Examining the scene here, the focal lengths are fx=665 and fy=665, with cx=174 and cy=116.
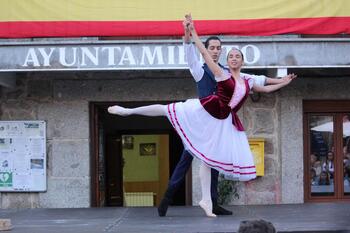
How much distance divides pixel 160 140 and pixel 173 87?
330cm

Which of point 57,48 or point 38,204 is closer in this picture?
point 57,48

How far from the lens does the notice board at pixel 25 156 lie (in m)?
9.88

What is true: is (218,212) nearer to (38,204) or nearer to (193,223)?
(193,223)

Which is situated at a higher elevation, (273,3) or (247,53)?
(273,3)

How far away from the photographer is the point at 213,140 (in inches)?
270

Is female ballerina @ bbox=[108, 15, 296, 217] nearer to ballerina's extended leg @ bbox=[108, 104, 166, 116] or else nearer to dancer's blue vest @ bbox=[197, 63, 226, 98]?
ballerina's extended leg @ bbox=[108, 104, 166, 116]

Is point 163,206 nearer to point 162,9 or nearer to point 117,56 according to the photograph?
point 117,56

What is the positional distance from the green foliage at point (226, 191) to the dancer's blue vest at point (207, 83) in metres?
2.89

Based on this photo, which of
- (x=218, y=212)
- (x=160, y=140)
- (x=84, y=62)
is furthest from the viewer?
(x=160, y=140)

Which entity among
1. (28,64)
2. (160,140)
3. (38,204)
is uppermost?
(28,64)

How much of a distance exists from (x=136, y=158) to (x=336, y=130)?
4832 mm

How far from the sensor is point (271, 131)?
9.92 metres

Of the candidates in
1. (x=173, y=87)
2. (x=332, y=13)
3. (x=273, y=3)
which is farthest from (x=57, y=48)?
(x=332, y=13)

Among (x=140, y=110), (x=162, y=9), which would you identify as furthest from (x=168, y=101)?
(x=140, y=110)
